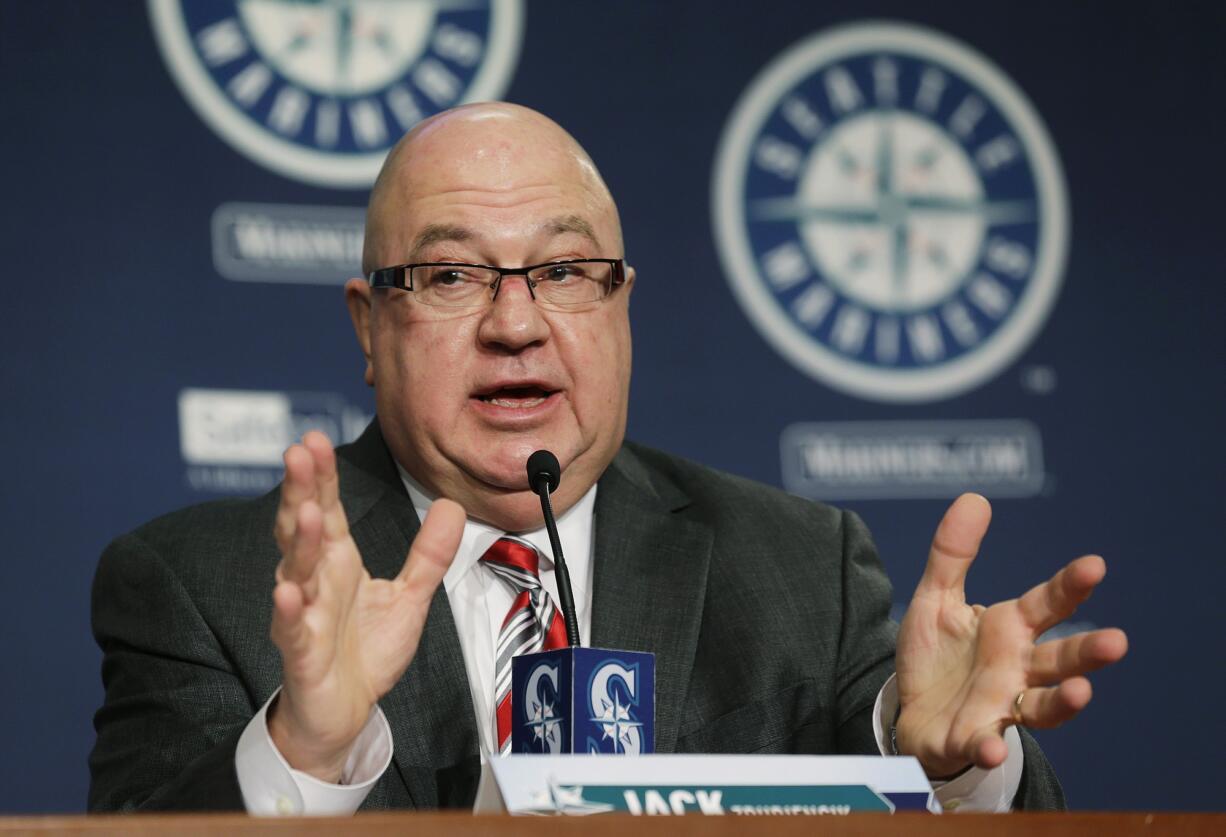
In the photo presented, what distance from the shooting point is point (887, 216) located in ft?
10.4

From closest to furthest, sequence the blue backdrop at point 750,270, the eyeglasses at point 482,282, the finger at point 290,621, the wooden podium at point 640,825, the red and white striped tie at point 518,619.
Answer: the wooden podium at point 640,825 < the finger at point 290,621 < the red and white striped tie at point 518,619 < the eyeglasses at point 482,282 < the blue backdrop at point 750,270

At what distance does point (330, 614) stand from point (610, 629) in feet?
2.22

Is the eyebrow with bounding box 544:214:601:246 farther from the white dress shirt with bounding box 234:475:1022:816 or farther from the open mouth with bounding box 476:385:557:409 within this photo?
the white dress shirt with bounding box 234:475:1022:816

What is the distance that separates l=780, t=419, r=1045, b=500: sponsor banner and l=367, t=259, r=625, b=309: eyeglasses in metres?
1.16

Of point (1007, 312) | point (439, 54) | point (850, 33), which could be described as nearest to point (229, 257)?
point (439, 54)

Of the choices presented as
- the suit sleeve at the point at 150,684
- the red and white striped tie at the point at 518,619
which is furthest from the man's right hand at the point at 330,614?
the red and white striped tie at the point at 518,619

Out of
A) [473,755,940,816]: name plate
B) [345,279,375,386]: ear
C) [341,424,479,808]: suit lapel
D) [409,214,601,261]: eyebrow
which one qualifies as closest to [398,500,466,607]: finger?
[473,755,940,816]: name plate

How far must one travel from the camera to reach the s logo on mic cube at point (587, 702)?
1340mm

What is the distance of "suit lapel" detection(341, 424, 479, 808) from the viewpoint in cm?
176

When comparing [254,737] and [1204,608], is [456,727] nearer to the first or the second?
[254,737]

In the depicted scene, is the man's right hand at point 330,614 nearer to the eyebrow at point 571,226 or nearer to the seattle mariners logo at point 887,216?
the eyebrow at point 571,226

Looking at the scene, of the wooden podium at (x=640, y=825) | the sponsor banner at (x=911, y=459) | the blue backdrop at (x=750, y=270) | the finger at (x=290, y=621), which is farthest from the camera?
the sponsor banner at (x=911, y=459)

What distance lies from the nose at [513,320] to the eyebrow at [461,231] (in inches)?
3.1

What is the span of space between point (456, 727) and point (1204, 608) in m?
2.08
